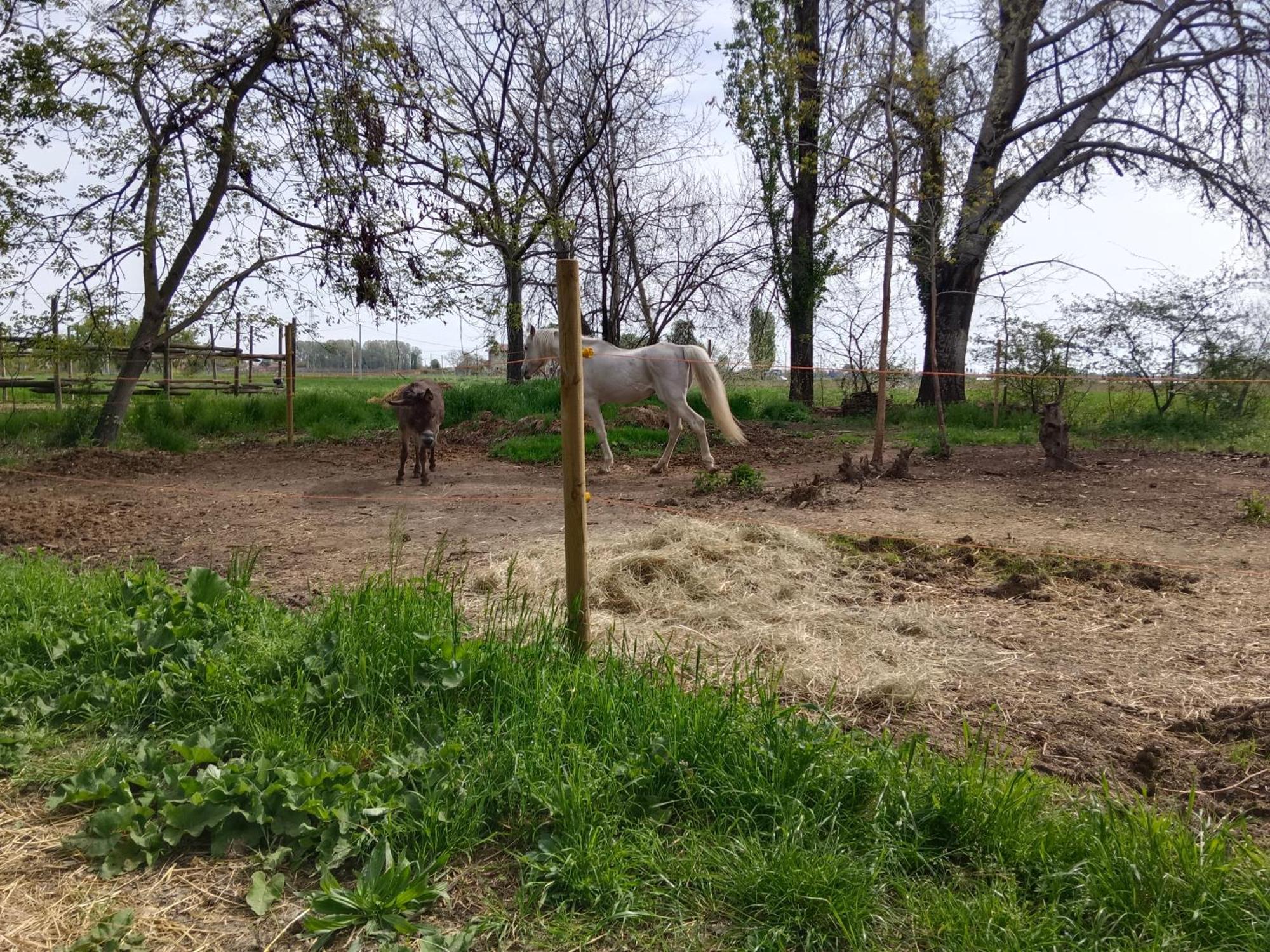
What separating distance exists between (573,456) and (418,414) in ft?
18.4

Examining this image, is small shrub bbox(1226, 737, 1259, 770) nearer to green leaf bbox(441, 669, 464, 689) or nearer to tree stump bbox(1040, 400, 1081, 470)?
green leaf bbox(441, 669, 464, 689)

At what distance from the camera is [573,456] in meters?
3.28

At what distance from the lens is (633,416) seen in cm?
1349

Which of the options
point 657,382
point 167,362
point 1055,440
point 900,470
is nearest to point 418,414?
point 657,382

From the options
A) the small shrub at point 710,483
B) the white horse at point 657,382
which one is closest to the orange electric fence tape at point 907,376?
the white horse at point 657,382

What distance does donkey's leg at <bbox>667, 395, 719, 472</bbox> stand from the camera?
950 cm

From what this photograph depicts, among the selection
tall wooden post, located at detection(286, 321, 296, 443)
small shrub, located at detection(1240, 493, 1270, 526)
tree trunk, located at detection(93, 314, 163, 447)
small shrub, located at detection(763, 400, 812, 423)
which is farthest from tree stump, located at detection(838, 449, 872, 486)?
tree trunk, located at detection(93, 314, 163, 447)

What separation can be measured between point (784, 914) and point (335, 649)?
2005mm

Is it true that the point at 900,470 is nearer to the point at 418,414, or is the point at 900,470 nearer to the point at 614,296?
the point at 418,414

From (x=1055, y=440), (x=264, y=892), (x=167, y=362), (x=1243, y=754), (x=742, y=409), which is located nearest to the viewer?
(x=264, y=892)

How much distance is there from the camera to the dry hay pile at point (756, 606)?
3430 millimetres

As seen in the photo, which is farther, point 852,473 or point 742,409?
point 742,409

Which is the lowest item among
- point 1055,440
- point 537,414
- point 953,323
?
point 1055,440

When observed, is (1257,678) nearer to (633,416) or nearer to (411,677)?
(411,677)
